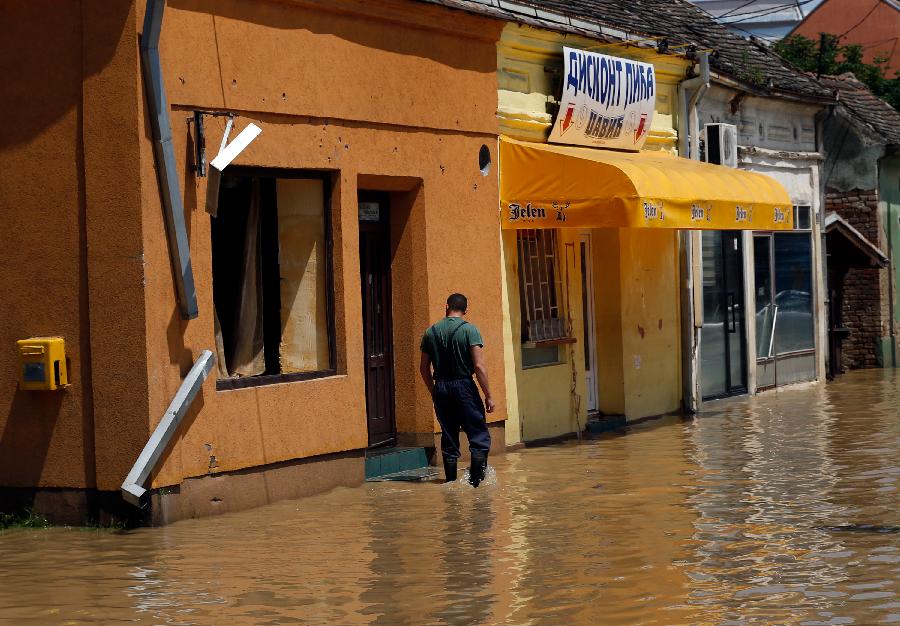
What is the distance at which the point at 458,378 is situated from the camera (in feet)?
42.2

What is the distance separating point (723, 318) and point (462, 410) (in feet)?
29.3

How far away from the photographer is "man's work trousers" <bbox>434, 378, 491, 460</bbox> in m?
12.8

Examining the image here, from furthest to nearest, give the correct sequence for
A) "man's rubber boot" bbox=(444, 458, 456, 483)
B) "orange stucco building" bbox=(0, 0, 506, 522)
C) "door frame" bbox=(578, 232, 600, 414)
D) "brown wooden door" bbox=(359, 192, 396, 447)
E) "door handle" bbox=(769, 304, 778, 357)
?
"door handle" bbox=(769, 304, 778, 357), "door frame" bbox=(578, 232, 600, 414), "brown wooden door" bbox=(359, 192, 396, 447), "man's rubber boot" bbox=(444, 458, 456, 483), "orange stucco building" bbox=(0, 0, 506, 522)

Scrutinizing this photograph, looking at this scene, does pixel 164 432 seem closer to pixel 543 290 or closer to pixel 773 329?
pixel 543 290

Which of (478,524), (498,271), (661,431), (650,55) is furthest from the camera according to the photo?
(650,55)

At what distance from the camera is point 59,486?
1145 centimetres

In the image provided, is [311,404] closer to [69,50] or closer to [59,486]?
[59,486]

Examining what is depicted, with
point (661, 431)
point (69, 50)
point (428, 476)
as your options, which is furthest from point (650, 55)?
point (69, 50)

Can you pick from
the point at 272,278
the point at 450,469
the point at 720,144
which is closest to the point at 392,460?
the point at 450,469

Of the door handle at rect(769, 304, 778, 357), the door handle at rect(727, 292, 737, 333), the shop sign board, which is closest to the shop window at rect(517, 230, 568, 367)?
the shop sign board

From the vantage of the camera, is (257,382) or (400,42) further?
(400,42)

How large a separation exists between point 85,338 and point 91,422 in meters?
0.61

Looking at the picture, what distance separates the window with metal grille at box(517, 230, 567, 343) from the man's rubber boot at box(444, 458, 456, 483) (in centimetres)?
340

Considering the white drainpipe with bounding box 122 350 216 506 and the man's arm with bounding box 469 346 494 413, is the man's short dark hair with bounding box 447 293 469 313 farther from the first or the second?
the white drainpipe with bounding box 122 350 216 506
